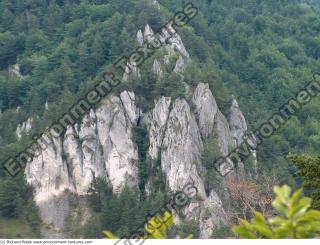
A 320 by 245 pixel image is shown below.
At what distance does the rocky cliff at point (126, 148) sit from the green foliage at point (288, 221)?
2443 inches

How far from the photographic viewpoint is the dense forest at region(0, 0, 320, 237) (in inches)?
2709

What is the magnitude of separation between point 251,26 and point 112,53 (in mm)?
33357

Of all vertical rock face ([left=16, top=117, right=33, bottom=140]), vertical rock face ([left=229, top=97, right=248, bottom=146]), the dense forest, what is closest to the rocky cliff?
vertical rock face ([left=229, top=97, right=248, bottom=146])

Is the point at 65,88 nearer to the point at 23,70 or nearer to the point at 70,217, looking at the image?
the point at 23,70

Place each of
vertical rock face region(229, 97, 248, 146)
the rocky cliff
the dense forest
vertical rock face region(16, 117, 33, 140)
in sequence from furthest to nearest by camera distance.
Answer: vertical rock face region(16, 117, 33, 140)
vertical rock face region(229, 97, 248, 146)
the dense forest
the rocky cliff

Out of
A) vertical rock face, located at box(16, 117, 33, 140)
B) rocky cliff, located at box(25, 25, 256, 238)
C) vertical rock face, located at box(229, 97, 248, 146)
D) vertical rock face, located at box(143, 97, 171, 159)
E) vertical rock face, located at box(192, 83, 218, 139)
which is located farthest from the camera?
vertical rock face, located at box(16, 117, 33, 140)

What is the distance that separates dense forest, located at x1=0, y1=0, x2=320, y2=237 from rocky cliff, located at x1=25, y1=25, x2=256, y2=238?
4.18ft

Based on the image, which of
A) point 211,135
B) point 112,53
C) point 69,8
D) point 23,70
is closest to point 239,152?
point 211,135

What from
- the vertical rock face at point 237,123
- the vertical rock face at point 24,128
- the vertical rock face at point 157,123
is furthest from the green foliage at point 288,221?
the vertical rock face at point 24,128

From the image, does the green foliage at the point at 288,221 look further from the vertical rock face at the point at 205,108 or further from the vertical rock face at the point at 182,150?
the vertical rock face at the point at 205,108

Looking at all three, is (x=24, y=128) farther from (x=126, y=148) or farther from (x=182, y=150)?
(x=182, y=150)

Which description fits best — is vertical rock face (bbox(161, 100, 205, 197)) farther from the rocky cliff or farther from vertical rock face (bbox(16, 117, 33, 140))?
vertical rock face (bbox(16, 117, 33, 140))

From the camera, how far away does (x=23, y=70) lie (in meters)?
96.1

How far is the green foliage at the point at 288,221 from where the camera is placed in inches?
155
